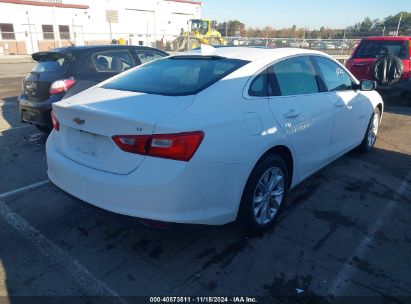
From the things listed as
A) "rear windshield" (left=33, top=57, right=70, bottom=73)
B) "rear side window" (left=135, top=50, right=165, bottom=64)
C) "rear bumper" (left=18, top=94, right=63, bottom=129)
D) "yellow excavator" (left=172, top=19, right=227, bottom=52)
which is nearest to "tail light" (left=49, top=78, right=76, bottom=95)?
"rear bumper" (left=18, top=94, right=63, bottom=129)

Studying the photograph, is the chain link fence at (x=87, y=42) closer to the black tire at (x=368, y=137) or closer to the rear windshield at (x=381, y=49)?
the rear windshield at (x=381, y=49)

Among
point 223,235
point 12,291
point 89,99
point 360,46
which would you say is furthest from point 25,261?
point 360,46

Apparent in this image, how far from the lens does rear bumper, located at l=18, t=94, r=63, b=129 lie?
5359 millimetres

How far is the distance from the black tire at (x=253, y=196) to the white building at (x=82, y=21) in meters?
26.4

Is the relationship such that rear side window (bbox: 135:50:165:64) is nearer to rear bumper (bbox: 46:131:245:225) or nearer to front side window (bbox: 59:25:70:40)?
rear bumper (bbox: 46:131:245:225)

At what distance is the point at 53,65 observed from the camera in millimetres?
5707

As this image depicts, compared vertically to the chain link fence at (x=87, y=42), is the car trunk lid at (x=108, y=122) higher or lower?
higher

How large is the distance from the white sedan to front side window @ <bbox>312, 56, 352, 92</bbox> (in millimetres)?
223

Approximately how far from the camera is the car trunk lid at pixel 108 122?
241 cm

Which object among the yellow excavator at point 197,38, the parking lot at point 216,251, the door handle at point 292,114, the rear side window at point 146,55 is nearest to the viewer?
the parking lot at point 216,251

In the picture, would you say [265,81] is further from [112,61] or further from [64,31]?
[64,31]

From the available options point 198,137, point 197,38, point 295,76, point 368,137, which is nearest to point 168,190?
point 198,137

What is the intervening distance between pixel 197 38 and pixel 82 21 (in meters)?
16.4

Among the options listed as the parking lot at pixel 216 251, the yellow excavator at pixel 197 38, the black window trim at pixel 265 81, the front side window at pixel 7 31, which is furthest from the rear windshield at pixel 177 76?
the front side window at pixel 7 31
